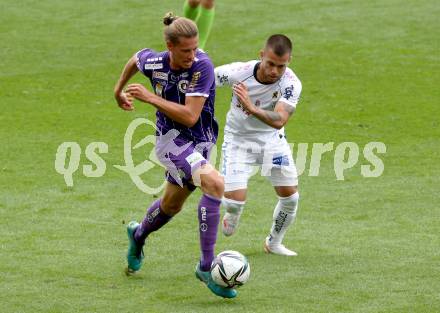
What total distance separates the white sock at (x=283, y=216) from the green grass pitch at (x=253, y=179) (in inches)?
11.3

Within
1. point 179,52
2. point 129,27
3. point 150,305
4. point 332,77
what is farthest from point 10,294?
point 129,27

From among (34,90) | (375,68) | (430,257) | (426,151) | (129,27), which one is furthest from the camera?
(129,27)

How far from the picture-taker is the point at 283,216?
9375mm

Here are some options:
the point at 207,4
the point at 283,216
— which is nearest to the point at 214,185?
the point at 283,216

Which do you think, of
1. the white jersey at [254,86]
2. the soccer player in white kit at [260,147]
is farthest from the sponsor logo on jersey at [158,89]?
the white jersey at [254,86]

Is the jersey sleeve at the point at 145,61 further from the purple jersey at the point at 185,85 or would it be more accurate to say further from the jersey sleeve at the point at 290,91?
the jersey sleeve at the point at 290,91

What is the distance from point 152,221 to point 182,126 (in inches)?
34.7

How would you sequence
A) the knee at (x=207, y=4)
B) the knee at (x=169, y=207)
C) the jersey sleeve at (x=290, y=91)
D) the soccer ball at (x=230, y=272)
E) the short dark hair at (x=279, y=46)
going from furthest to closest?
the knee at (x=207, y=4), the jersey sleeve at (x=290, y=91), the short dark hair at (x=279, y=46), the knee at (x=169, y=207), the soccer ball at (x=230, y=272)

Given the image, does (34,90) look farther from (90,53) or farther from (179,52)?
(179,52)

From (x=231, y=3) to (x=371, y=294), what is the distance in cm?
1590

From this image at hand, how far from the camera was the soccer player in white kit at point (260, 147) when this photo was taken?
30.2 feet

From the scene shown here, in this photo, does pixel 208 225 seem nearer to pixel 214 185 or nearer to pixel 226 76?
pixel 214 185

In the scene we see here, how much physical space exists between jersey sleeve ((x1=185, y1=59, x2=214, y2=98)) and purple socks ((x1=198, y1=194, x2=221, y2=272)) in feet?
2.64

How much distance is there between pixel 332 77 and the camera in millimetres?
18500
